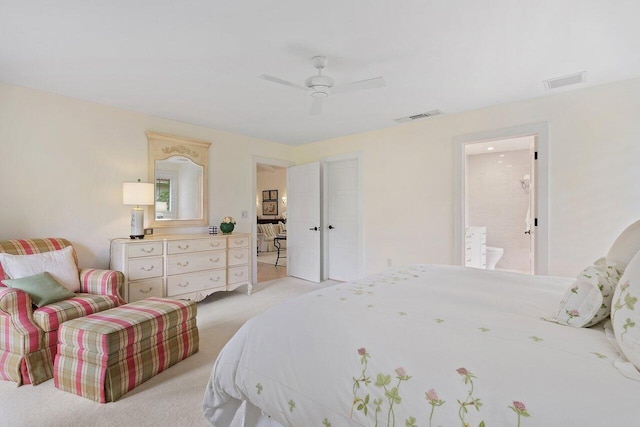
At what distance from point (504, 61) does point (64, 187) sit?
4255 millimetres

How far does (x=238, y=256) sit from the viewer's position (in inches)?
165

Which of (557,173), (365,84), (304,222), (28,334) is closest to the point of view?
(28,334)

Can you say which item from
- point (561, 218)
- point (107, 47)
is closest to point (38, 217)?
point (107, 47)

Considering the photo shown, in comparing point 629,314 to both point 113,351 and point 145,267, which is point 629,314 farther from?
point 145,267

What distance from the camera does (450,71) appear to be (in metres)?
2.62

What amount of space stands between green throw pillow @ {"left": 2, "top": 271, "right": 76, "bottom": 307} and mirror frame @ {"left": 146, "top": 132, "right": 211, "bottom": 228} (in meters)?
1.51

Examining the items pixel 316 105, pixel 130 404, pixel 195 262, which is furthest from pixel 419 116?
pixel 130 404

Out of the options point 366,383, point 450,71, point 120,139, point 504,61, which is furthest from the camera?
point 120,139

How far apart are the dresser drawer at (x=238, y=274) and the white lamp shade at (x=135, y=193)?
4.45ft

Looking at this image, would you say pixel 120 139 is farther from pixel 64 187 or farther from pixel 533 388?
pixel 533 388

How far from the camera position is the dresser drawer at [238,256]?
412cm

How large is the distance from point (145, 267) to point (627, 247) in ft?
12.4

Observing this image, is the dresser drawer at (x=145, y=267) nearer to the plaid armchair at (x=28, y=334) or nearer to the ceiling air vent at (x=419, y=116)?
the plaid armchair at (x=28, y=334)

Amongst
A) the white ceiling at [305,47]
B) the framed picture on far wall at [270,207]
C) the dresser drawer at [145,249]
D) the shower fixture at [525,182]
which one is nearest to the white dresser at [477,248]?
the shower fixture at [525,182]
